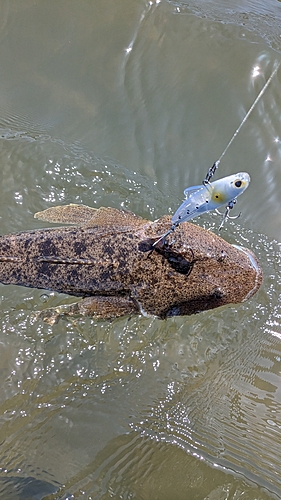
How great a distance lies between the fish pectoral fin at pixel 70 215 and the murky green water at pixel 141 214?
78cm

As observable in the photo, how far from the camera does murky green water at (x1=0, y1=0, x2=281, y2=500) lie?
4.06m

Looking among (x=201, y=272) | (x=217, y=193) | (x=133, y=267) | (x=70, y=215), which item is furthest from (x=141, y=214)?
(x=217, y=193)

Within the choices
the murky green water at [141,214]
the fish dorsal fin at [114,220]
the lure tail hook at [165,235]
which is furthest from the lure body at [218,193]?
the murky green water at [141,214]

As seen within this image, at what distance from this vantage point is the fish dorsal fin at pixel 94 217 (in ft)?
14.4

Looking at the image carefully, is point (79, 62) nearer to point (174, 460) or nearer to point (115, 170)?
point (115, 170)

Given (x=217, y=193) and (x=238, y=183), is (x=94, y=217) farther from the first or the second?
(x=238, y=183)

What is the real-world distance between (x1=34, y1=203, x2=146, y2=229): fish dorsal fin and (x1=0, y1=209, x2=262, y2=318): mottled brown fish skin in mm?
188

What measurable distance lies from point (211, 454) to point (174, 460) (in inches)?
14.6

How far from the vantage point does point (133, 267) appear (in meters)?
4.06

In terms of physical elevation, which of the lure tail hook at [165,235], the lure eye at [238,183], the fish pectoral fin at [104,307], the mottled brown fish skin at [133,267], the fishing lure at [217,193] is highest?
the lure eye at [238,183]

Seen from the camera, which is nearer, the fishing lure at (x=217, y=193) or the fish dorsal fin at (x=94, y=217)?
the fishing lure at (x=217, y=193)

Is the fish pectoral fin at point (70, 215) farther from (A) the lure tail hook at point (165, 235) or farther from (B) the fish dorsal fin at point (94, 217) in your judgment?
(A) the lure tail hook at point (165, 235)

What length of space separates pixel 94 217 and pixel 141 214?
4.41 ft

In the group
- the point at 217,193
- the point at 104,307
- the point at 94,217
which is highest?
the point at 217,193
